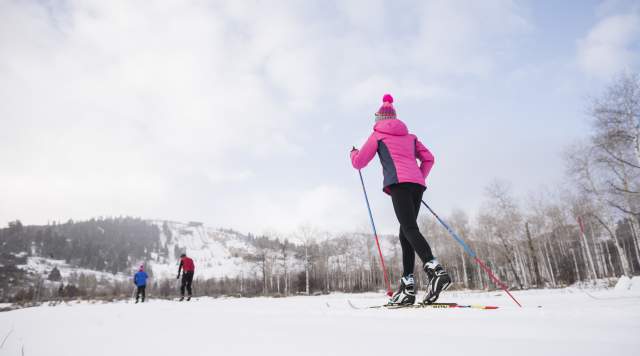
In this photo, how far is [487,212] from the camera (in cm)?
2977

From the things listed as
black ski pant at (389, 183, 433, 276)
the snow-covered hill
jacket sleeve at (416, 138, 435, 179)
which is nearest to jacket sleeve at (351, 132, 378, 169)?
black ski pant at (389, 183, 433, 276)

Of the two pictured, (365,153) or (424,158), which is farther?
(424,158)

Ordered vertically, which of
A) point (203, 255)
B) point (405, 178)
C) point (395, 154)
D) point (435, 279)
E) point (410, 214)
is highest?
point (203, 255)

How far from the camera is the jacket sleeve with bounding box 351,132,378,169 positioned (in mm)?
3152

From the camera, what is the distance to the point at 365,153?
3193 millimetres

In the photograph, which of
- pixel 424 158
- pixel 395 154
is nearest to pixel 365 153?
pixel 395 154

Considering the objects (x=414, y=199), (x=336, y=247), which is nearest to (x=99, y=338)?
(x=414, y=199)

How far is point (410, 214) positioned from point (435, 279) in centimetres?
57

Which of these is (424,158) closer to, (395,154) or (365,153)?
(395,154)

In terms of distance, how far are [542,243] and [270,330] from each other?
43.5 metres

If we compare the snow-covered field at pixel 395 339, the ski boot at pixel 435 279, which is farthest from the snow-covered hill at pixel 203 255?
the snow-covered field at pixel 395 339

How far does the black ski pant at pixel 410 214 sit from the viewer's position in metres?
2.65

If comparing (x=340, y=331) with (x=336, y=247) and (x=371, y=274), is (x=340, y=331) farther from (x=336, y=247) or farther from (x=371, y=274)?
(x=336, y=247)

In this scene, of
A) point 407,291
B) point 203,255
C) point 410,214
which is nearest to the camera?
point 410,214
